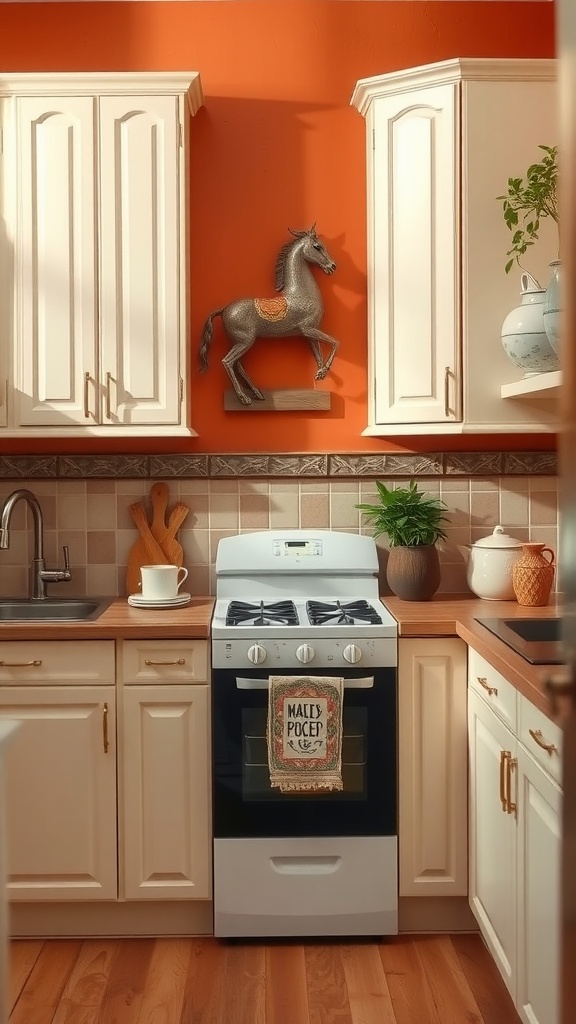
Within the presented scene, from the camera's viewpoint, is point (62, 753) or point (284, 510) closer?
point (62, 753)

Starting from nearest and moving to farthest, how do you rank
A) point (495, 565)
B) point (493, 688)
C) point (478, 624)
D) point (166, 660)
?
point (493, 688) < point (478, 624) < point (166, 660) < point (495, 565)

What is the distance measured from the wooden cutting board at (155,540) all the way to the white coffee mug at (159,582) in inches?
9.0

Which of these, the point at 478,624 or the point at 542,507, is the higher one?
the point at 542,507

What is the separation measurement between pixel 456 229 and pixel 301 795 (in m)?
1.70

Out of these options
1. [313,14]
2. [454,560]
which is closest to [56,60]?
[313,14]

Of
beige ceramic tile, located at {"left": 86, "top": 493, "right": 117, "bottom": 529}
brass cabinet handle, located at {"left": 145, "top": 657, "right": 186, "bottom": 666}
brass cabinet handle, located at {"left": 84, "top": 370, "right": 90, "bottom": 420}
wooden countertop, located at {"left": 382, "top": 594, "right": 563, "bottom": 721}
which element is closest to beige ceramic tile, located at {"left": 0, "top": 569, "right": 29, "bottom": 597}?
beige ceramic tile, located at {"left": 86, "top": 493, "right": 117, "bottom": 529}

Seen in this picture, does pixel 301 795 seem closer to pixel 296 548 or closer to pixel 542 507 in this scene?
pixel 296 548

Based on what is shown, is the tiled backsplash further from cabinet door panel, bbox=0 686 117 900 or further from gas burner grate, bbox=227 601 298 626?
cabinet door panel, bbox=0 686 117 900

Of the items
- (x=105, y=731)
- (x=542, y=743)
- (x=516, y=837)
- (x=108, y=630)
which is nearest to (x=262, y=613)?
(x=108, y=630)

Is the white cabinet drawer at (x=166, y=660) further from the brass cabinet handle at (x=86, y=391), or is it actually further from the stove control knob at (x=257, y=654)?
the brass cabinet handle at (x=86, y=391)

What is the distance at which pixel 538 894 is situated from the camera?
186cm

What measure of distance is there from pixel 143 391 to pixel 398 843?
1508 mm

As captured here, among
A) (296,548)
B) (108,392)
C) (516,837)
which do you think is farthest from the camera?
(296,548)

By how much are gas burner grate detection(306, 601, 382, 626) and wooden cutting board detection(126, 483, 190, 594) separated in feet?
1.70
